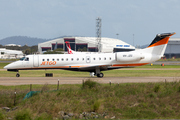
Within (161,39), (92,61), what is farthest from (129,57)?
(92,61)

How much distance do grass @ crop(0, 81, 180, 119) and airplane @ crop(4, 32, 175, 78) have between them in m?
10.9

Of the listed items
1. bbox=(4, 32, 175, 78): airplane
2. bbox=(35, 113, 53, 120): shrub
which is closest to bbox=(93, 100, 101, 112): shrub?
bbox=(35, 113, 53, 120): shrub

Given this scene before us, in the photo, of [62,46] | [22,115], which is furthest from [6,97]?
[62,46]

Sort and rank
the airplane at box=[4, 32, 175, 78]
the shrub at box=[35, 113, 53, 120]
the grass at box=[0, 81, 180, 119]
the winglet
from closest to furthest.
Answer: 1. the shrub at box=[35, 113, 53, 120]
2. the grass at box=[0, 81, 180, 119]
3. the winglet
4. the airplane at box=[4, 32, 175, 78]

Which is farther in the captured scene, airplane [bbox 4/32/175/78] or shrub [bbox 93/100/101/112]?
airplane [bbox 4/32/175/78]

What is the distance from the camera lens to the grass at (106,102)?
15.4 meters

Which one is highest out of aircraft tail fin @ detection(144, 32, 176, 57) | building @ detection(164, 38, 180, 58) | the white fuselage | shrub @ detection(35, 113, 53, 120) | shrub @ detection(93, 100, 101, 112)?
building @ detection(164, 38, 180, 58)

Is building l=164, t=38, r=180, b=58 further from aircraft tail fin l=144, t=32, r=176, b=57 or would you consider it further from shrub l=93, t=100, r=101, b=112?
shrub l=93, t=100, r=101, b=112

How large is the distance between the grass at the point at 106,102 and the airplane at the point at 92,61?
35.9 ft

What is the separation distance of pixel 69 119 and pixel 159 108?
6.45 meters

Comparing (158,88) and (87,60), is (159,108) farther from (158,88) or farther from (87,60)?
(87,60)

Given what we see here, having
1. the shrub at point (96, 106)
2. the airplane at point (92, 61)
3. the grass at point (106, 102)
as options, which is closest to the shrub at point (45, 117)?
the grass at point (106, 102)

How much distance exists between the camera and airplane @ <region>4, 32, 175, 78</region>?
31.0 m

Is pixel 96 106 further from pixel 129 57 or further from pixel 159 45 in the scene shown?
pixel 159 45
